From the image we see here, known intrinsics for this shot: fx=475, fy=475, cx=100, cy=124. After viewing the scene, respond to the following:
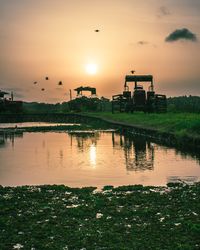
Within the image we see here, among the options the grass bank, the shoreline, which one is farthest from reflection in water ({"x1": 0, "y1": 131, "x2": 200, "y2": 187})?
the grass bank

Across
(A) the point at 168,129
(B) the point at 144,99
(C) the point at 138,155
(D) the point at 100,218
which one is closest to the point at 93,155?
(C) the point at 138,155

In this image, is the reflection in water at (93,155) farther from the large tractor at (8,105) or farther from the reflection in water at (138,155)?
the large tractor at (8,105)

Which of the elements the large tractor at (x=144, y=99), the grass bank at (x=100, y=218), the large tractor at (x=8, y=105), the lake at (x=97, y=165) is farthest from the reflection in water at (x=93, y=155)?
the large tractor at (x=8, y=105)

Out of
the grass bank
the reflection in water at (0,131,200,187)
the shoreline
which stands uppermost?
the shoreline

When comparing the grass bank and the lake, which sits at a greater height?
the grass bank

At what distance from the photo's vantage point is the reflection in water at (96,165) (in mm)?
13410

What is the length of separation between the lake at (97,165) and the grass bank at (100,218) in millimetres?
1878

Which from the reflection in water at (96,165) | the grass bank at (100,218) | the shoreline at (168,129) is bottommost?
the reflection in water at (96,165)

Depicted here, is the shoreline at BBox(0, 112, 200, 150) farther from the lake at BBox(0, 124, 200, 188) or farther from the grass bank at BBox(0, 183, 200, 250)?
the grass bank at BBox(0, 183, 200, 250)

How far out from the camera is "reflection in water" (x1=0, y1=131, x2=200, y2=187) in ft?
44.0

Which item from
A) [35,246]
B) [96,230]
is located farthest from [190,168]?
[35,246]

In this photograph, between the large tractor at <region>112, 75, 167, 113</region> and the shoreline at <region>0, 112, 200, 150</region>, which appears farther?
the large tractor at <region>112, 75, 167, 113</region>

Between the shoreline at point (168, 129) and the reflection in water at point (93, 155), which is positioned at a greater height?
the shoreline at point (168, 129)

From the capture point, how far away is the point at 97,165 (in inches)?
651
